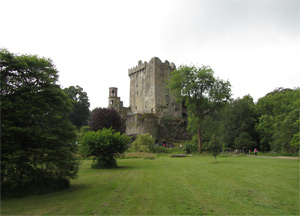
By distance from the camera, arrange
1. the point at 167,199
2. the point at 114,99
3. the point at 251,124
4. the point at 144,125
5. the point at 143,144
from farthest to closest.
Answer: the point at 114,99 < the point at 144,125 < the point at 251,124 < the point at 143,144 < the point at 167,199

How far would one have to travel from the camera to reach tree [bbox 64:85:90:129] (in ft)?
225

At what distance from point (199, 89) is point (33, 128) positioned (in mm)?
31540

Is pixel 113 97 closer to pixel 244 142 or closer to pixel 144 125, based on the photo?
pixel 144 125

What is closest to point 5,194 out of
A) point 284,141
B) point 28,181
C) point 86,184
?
point 28,181

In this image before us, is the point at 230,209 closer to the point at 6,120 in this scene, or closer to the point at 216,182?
the point at 216,182

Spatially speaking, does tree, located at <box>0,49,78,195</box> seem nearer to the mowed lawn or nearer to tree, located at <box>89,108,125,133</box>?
the mowed lawn

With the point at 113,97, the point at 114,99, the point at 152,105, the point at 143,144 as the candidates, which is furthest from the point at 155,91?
the point at 143,144

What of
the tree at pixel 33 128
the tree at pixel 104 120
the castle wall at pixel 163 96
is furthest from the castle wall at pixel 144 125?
the tree at pixel 33 128

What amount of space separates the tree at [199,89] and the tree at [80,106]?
1533 inches

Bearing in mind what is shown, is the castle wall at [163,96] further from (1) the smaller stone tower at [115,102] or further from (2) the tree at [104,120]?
(2) the tree at [104,120]

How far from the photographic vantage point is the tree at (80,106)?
68.4 meters

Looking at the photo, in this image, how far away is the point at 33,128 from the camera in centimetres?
892

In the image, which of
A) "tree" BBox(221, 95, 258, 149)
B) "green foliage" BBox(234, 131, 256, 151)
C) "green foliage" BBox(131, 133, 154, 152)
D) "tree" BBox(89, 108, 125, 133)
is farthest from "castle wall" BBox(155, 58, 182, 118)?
"green foliage" BBox(131, 133, 154, 152)

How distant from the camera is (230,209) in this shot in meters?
7.34
